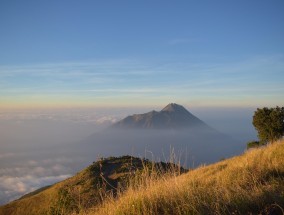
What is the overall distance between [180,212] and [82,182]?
1252 inches

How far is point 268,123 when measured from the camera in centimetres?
5628

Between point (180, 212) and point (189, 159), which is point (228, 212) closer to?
point (180, 212)

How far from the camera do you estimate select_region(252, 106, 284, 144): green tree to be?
55.3 m

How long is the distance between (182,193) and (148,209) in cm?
104

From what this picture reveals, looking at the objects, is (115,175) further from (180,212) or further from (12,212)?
(180,212)

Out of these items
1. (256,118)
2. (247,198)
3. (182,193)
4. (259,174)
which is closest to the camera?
(247,198)

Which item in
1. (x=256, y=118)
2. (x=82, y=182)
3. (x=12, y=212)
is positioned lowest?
(x=12, y=212)

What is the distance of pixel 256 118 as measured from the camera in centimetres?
5897

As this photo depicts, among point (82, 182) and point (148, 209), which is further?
point (82, 182)

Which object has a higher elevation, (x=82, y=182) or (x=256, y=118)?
(x=256, y=118)

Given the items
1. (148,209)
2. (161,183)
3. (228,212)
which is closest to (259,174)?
(161,183)

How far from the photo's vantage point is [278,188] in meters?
6.61

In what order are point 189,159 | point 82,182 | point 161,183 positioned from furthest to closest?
point 82,182
point 189,159
point 161,183

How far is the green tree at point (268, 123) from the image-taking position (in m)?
55.3
